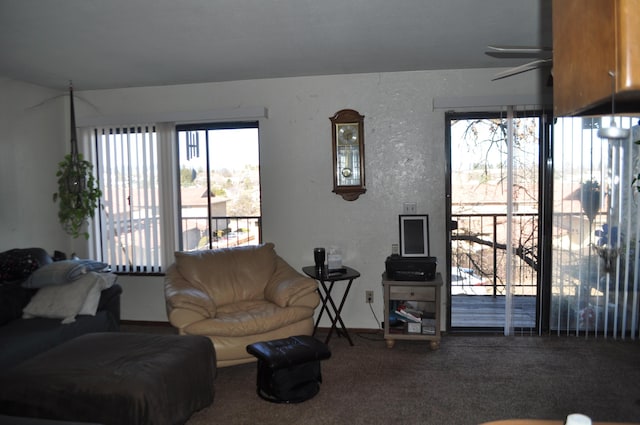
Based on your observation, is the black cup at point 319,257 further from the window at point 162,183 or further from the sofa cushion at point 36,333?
the sofa cushion at point 36,333

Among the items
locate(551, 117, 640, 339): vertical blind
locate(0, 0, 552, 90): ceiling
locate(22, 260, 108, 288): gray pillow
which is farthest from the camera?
locate(551, 117, 640, 339): vertical blind

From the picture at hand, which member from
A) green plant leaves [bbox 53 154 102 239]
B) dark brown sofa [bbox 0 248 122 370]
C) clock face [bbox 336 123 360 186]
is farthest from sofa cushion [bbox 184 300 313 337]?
green plant leaves [bbox 53 154 102 239]

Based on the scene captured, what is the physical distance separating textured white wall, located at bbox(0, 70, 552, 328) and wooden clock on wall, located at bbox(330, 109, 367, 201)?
2.8 inches

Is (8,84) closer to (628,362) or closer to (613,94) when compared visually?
(613,94)

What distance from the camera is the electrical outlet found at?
446cm

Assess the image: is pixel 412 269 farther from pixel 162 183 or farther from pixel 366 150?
pixel 162 183

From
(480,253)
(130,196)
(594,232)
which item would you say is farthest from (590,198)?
(130,196)

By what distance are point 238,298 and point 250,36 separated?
2.13 meters

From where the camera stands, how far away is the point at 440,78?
4.35 meters

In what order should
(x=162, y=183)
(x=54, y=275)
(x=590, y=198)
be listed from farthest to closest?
(x=162, y=183), (x=590, y=198), (x=54, y=275)

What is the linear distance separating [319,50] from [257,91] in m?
1.19

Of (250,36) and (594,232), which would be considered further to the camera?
(594,232)

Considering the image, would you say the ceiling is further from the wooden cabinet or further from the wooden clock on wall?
the wooden cabinet

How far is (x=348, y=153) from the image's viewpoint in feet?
14.8
